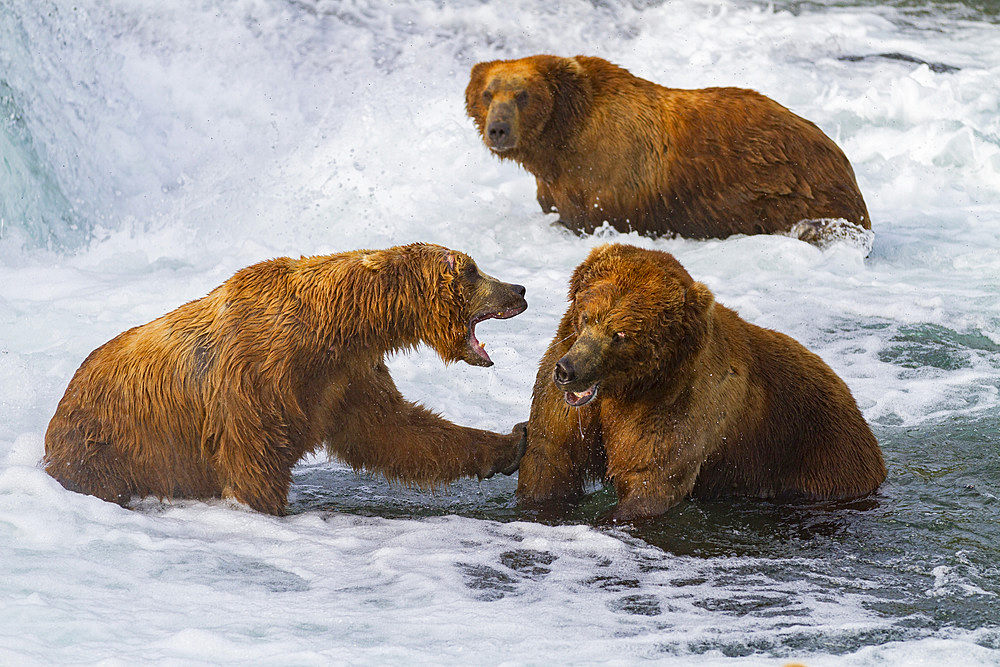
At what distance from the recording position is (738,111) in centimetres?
1037

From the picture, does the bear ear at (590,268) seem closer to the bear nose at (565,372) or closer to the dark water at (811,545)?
the bear nose at (565,372)

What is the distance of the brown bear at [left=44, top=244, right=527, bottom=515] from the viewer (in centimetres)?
570

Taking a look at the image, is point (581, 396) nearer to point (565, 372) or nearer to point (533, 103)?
point (565, 372)

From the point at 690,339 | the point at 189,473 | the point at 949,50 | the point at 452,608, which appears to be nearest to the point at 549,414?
the point at 690,339

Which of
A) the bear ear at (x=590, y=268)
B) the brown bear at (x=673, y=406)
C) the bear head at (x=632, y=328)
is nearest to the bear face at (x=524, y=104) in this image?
the brown bear at (x=673, y=406)

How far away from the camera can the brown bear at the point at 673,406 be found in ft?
17.8

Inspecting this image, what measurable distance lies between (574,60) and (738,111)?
1376 mm

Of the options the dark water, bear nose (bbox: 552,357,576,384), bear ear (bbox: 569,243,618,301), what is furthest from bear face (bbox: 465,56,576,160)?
bear nose (bbox: 552,357,576,384)

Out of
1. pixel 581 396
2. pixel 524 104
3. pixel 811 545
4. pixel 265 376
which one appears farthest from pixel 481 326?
pixel 811 545

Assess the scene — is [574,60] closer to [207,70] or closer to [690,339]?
[690,339]

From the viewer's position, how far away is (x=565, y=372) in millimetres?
5227

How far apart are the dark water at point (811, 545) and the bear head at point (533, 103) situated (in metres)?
4.12

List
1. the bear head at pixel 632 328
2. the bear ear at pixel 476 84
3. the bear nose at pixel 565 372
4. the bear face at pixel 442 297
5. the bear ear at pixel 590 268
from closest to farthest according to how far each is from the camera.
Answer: the bear nose at pixel 565 372 < the bear head at pixel 632 328 < the bear ear at pixel 590 268 < the bear face at pixel 442 297 < the bear ear at pixel 476 84

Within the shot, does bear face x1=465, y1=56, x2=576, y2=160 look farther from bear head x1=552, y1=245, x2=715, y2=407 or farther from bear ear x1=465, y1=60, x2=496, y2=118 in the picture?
bear head x1=552, y1=245, x2=715, y2=407
